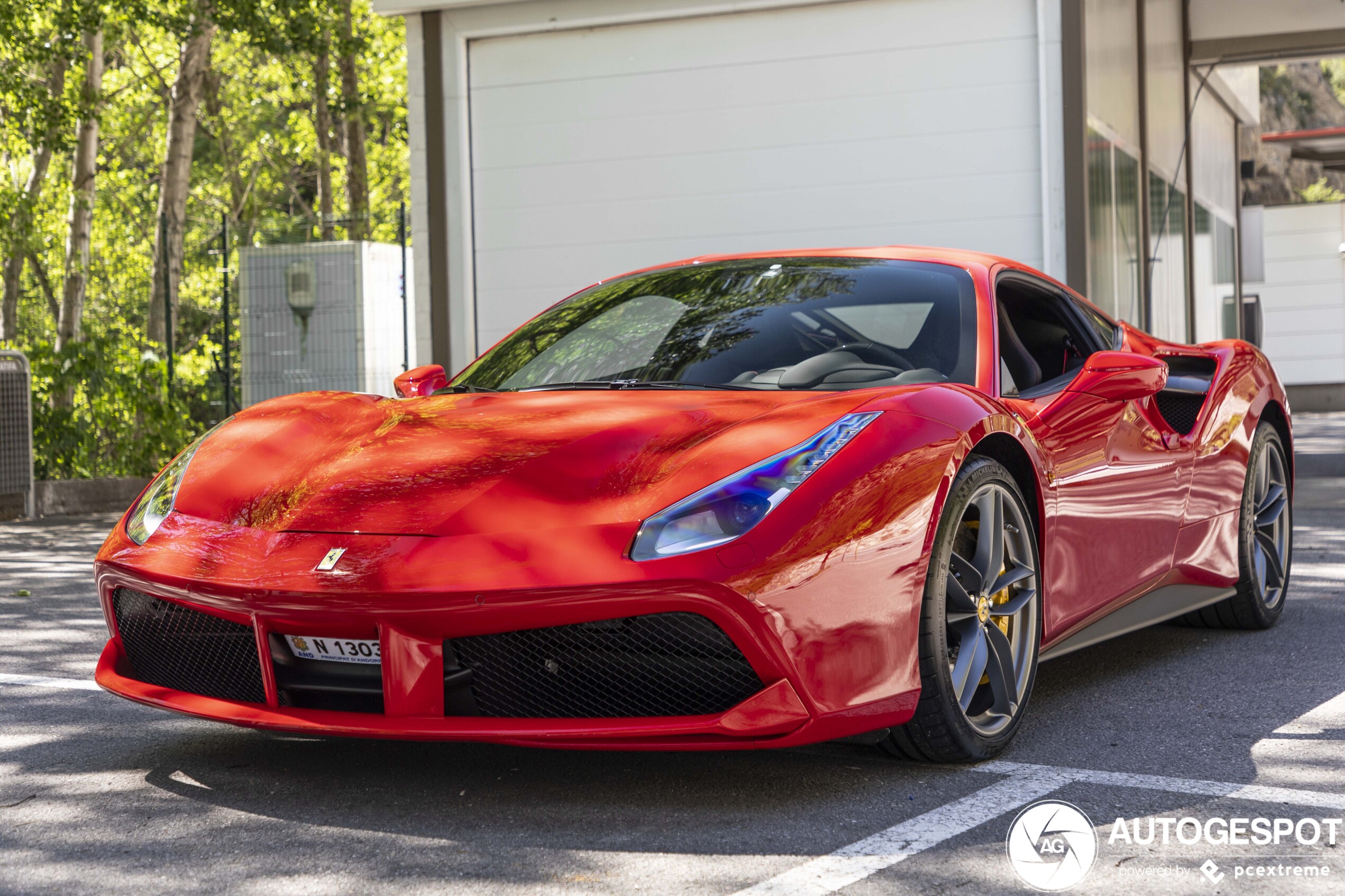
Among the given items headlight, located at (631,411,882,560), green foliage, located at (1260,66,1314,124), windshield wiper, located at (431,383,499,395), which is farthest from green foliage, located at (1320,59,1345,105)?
headlight, located at (631,411,882,560)

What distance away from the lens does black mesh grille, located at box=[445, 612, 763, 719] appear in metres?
2.72

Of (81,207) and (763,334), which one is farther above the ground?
(81,207)

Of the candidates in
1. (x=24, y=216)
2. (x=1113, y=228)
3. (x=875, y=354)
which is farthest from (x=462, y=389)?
(x=24, y=216)

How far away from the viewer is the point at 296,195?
33562 millimetres

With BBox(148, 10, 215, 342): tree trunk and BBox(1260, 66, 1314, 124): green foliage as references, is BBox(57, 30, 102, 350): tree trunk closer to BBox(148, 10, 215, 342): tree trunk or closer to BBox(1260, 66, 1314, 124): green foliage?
BBox(148, 10, 215, 342): tree trunk

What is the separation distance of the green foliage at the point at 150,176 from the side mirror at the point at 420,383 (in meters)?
7.48

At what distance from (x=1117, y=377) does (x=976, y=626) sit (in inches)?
38.5

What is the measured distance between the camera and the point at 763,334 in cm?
383

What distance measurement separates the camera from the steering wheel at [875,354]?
3.72 m

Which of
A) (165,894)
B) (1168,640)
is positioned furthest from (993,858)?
(1168,640)

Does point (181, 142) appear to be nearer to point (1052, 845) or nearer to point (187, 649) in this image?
point (187, 649)

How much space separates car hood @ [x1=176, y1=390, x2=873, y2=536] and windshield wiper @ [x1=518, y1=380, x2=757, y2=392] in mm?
82

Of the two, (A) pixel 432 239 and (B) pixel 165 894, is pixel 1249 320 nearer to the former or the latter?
(A) pixel 432 239

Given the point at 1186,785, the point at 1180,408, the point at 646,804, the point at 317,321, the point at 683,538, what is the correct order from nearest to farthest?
the point at 683,538
the point at 646,804
the point at 1186,785
the point at 1180,408
the point at 317,321
